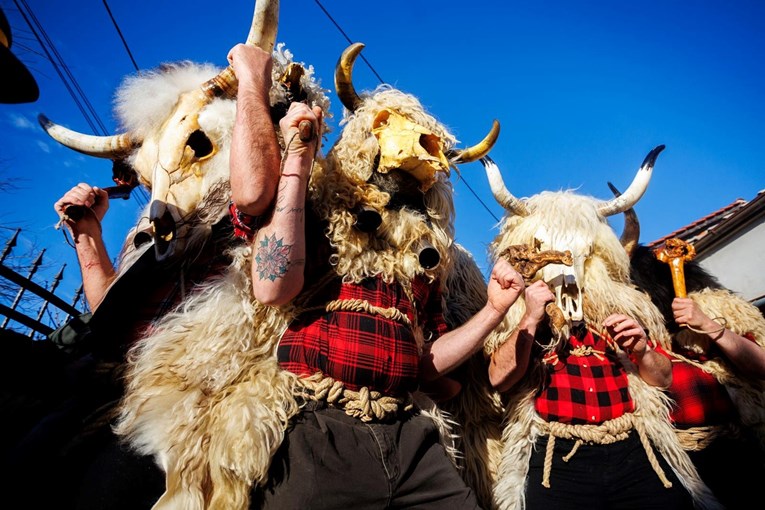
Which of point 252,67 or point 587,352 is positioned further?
point 587,352

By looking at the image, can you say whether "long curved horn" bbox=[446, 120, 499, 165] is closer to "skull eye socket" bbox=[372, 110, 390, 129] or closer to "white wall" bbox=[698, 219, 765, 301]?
"skull eye socket" bbox=[372, 110, 390, 129]

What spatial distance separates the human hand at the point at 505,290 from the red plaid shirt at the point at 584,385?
696mm

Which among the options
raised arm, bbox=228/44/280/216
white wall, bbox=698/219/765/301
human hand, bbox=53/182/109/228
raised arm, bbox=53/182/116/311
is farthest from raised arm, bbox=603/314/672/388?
white wall, bbox=698/219/765/301

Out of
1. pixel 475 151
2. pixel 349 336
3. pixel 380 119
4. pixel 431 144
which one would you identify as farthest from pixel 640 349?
pixel 380 119

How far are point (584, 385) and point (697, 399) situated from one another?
0.85 metres

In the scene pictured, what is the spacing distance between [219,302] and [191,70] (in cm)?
116

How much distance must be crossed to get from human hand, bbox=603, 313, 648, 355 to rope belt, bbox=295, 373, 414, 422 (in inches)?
52.8

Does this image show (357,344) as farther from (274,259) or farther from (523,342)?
(523,342)

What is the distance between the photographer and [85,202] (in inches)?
74.3

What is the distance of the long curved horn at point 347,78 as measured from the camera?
1788mm

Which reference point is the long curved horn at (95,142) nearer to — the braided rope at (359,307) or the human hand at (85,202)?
the human hand at (85,202)

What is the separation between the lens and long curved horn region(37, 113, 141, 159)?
1.95m

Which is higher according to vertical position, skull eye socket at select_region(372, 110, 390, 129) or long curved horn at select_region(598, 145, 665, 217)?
long curved horn at select_region(598, 145, 665, 217)

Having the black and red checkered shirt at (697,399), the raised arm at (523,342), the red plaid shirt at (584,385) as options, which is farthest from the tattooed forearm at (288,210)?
the black and red checkered shirt at (697,399)
